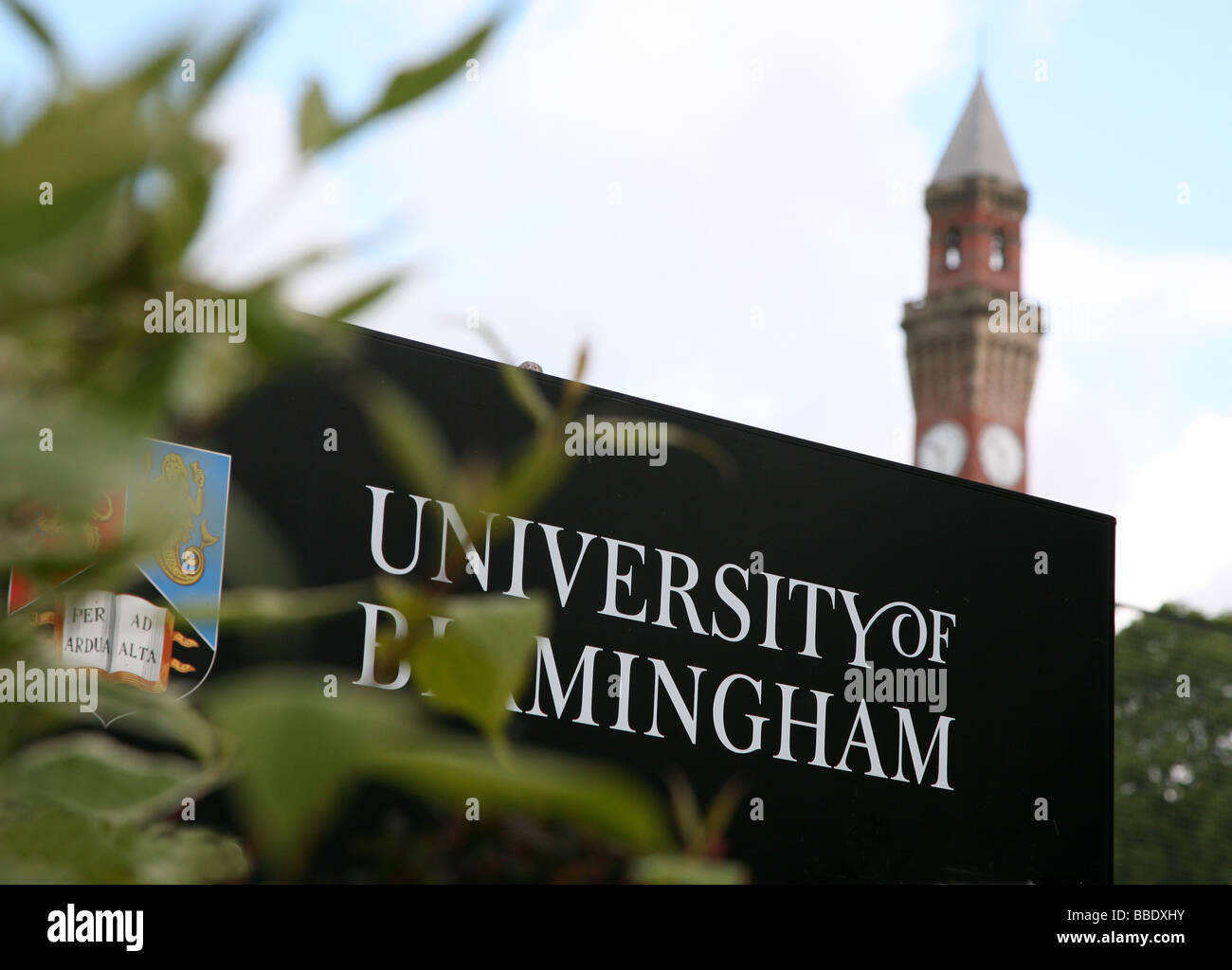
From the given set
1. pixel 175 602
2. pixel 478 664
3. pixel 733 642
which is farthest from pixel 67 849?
pixel 733 642

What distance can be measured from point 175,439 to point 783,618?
4732mm

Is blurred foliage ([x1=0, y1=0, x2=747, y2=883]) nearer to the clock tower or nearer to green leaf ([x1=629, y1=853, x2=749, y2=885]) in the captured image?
green leaf ([x1=629, y1=853, x2=749, y2=885])

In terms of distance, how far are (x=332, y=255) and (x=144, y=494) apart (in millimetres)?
56

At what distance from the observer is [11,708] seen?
349 mm

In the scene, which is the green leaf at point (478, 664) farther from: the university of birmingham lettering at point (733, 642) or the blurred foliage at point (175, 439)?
the university of birmingham lettering at point (733, 642)

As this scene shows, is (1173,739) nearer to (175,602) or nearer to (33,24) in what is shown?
(175,602)

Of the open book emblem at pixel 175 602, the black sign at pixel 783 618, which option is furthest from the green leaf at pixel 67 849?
the black sign at pixel 783 618

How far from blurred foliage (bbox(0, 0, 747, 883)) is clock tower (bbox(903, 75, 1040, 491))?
145 ft

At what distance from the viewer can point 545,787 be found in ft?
0.67

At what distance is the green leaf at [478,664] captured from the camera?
29 cm

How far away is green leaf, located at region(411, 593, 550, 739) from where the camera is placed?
290 millimetres
